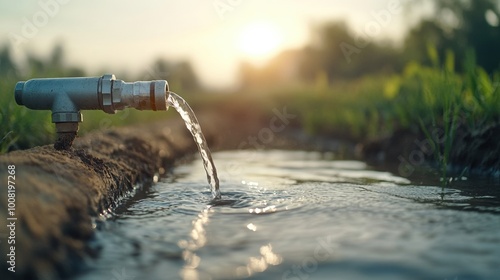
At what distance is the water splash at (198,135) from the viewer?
3.57 meters

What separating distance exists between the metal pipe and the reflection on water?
0.60m

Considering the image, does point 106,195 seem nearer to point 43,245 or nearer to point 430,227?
point 43,245

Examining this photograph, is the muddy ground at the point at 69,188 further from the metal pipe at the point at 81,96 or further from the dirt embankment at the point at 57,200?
the metal pipe at the point at 81,96

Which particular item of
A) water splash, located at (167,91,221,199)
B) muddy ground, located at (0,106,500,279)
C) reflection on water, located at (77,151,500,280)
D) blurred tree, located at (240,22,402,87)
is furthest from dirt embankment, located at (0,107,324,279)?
blurred tree, located at (240,22,402,87)

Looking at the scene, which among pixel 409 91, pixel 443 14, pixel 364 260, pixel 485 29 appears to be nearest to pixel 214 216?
pixel 364 260

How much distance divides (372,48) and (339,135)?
3297cm

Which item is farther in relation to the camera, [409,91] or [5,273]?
[409,91]

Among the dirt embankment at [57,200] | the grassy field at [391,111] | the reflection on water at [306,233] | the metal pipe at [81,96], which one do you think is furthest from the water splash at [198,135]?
the grassy field at [391,111]

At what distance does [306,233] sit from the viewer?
241 centimetres

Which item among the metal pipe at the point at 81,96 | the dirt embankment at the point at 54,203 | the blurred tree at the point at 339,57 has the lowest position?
the dirt embankment at the point at 54,203

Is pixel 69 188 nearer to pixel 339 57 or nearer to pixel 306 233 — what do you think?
pixel 306 233

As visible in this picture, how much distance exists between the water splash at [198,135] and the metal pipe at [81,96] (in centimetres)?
22

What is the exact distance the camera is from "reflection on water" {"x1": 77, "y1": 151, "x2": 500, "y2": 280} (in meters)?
1.91

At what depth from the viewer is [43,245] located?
178 cm
